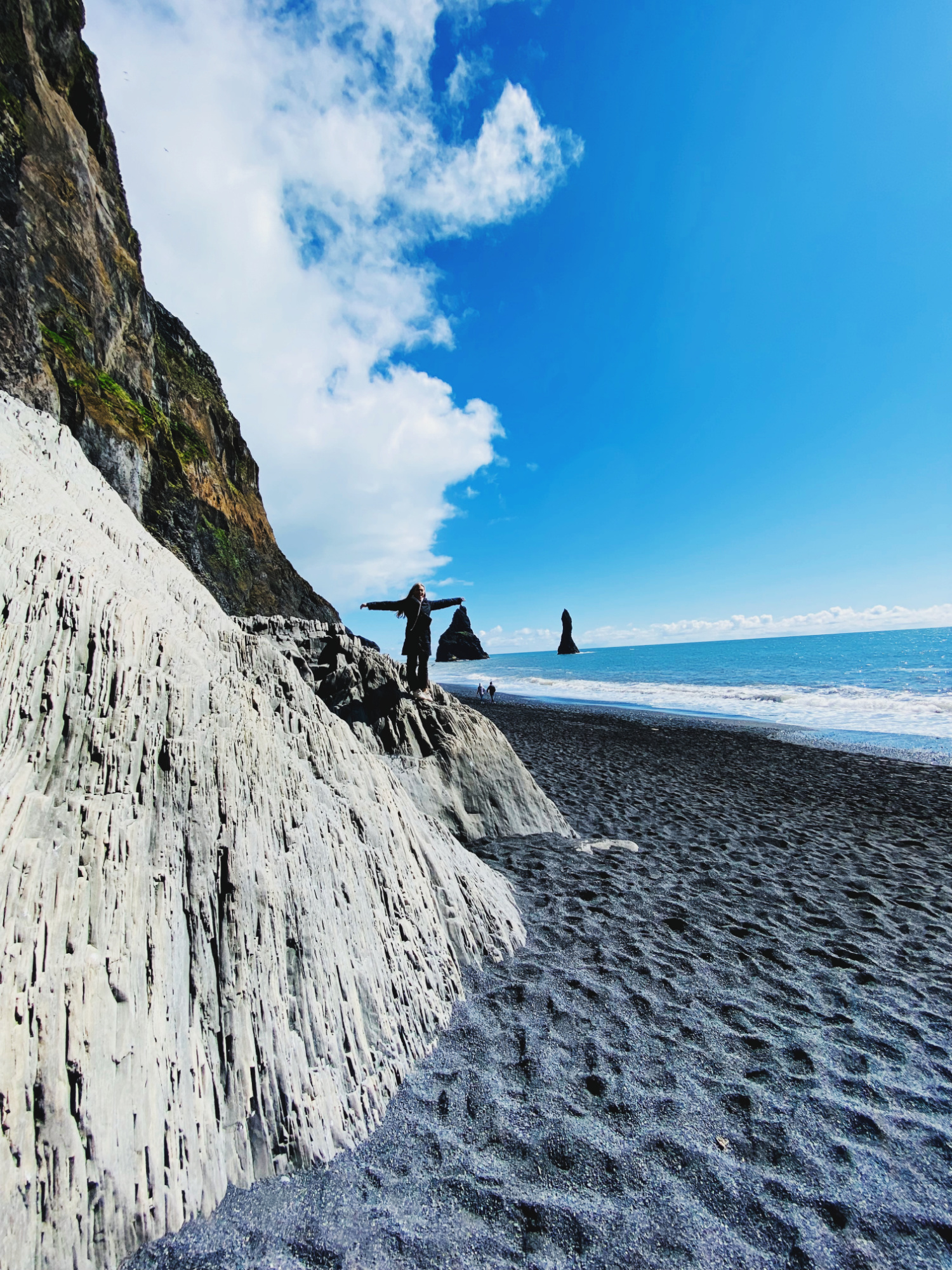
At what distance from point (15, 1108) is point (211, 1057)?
82 centimetres

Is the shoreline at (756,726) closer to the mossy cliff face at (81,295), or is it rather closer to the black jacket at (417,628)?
the black jacket at (417,628)

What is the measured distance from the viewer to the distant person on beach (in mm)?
8406

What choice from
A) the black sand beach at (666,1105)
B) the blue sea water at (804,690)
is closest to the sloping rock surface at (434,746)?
the black sand beach at (666,1105)

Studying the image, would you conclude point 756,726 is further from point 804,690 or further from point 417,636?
point 417,636

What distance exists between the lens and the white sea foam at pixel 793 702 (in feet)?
78.8

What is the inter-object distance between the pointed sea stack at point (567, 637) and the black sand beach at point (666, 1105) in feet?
389

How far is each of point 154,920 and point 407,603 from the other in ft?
20.9

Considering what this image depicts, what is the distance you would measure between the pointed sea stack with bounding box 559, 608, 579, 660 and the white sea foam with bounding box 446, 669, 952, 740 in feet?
243

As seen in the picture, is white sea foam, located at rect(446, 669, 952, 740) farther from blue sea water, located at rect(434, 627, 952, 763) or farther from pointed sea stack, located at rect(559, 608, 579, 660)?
pointed sea stack, located at rect(559, 608, 579, 660)

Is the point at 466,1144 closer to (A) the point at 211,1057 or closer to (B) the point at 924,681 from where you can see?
(A) the point at 211,1057

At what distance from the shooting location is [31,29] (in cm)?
1159

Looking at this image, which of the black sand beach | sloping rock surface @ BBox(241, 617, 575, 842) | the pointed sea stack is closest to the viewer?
the black sand beach

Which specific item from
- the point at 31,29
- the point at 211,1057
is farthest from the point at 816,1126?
the point at 31,29

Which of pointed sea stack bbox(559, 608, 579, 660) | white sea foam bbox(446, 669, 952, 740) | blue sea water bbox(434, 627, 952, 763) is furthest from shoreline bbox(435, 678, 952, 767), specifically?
pointed sea stack bbox(559, 608, 579, 660)
